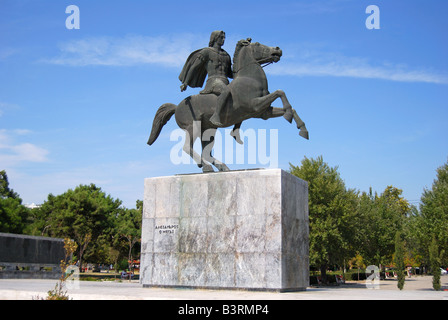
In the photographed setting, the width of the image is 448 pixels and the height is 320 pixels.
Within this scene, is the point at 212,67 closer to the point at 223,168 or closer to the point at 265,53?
the point at 265,53

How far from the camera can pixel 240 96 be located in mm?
13156

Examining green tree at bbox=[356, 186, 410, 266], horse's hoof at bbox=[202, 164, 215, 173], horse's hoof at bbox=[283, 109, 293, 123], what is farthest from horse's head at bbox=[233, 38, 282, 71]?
green tree at bbox=[356, 186, 410, 266]

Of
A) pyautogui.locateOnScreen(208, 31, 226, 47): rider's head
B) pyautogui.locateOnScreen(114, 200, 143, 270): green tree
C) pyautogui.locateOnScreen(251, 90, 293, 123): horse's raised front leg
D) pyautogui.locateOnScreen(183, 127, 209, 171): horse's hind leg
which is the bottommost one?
pyautogui.locateOnScreen(114, 200, 143, 270): green tree

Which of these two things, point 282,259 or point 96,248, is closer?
point 282,259

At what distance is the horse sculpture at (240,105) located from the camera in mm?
12961

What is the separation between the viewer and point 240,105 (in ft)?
43.4

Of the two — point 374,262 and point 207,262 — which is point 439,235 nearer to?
point 374,262

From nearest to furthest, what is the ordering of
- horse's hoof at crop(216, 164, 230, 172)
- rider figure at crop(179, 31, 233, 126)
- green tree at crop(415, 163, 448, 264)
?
horse's hoof at crop(216, 164, 230, 172) < rider figure at crop(179, 31, 233, 126) < green tree at crop(415, 163, 448, 264)

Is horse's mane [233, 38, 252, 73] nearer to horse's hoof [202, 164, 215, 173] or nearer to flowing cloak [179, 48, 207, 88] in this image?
flowing cloak [179, 48, 207, 88]

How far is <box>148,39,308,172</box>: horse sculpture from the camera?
12961mm

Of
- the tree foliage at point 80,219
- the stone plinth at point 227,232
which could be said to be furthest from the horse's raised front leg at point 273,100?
the tree foliage at point 80,219

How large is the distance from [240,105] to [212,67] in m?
1.95

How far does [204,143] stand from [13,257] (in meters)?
22.2
